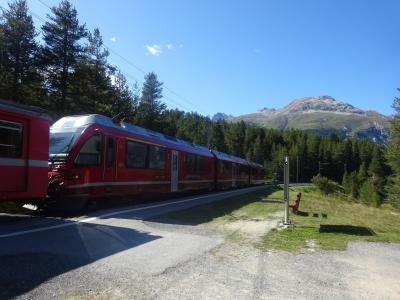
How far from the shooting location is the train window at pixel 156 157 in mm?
20133

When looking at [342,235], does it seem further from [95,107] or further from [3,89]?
[95,107]

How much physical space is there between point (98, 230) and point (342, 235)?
6.12 meters

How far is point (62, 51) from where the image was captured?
128 ft

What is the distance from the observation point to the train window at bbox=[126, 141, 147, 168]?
699 inches

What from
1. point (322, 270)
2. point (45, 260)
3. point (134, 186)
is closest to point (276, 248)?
point (322, 270)

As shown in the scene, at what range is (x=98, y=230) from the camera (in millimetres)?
10523

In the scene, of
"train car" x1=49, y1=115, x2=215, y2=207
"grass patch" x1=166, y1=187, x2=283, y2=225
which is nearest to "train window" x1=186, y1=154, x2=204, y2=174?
"train car" x1=49, y1=115, x2=215, y2=207

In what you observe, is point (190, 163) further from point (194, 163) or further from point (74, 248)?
point (74, 248)

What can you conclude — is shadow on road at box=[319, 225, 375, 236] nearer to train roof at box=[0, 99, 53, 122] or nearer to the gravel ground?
the gravel ground

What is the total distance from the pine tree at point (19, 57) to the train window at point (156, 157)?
20.1 m

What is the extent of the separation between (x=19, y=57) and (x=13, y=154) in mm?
29105

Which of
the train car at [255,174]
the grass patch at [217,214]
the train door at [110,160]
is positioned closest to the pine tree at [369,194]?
the train car at [255,174]

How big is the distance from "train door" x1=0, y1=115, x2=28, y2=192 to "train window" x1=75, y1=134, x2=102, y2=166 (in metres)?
2.98

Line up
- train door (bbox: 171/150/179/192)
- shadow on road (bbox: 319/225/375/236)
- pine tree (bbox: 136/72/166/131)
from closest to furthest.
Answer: shadow on road (bbox: 319/225/375/236) < train door (bbox: 171/150/179/192) < pine tree (bbox: 136/72/166/131)
